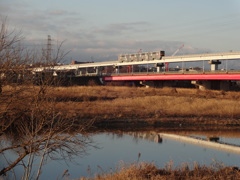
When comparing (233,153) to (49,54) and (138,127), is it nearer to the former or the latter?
(138,127)

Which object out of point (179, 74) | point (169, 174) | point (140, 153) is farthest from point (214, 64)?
point (169, 174)

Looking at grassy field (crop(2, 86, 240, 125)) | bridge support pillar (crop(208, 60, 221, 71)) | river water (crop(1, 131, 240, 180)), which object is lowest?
river water (crop(1, 131, 240, 180))

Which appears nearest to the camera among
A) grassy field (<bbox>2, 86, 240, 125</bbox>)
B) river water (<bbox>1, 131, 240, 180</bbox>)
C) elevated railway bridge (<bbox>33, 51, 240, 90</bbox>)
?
river water (<bbox>1, 131, 240, 180</bbox>)

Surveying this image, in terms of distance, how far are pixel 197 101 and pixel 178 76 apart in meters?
21.6

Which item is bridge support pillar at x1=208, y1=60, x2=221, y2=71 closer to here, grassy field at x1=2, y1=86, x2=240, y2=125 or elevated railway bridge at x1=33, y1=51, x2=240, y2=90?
elevated railway bridge at x1=33, y1=51, x2=240, y2=90

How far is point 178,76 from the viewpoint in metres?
64.9

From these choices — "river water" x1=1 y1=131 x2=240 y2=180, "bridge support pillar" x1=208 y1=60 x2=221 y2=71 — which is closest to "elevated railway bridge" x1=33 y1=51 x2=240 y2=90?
"bridge support pillar" x1=208 y1=60 x2=221 y2=71

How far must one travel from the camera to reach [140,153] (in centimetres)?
2061

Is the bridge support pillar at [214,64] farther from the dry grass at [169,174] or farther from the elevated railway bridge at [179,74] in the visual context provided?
the dry grass at [169,174]

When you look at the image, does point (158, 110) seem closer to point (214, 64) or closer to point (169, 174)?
point (169, 174)

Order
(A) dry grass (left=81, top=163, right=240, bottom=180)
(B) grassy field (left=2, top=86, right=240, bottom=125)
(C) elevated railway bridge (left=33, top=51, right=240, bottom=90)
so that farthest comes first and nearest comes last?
(C) elevated railway bridge (left=33, top=51, right=240, bottom=90) → (B) grassy field (left=2, top=86, right=240, bottom=125) → (A) dry grass (left=81, top=163, right=240, bottom=180)

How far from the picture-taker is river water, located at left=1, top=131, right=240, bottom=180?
60.4 feet

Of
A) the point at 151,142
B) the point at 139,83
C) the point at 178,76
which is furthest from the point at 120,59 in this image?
the point at 151,142

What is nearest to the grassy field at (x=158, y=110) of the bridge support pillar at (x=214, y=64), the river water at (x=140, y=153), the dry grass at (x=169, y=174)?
the river water at (x=140, y=153)
